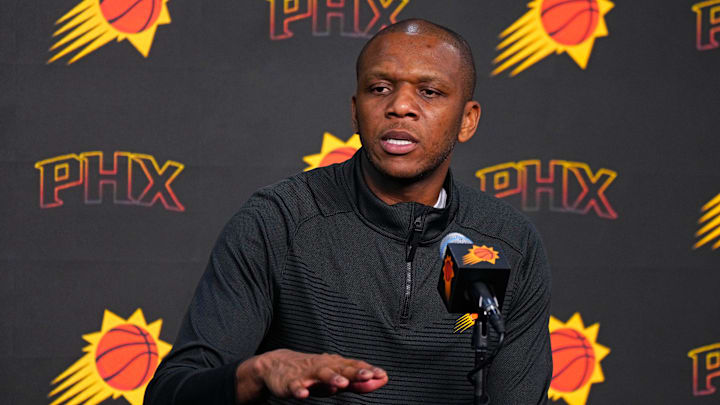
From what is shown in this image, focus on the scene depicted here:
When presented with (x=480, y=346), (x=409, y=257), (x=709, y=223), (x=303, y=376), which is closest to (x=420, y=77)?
(x=409, y=257)

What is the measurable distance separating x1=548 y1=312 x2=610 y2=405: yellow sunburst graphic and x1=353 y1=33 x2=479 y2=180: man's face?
40.9 inches

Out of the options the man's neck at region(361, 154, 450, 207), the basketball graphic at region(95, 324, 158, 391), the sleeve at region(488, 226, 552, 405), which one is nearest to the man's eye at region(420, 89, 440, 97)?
the man's neck at region(361, 154, 450, 207)

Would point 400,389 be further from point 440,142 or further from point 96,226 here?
point 96,226

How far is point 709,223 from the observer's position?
225 centimetres

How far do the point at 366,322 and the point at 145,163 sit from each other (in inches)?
42.2

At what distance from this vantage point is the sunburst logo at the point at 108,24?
81.6 inches

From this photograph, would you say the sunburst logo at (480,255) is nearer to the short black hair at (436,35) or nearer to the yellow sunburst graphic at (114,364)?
the short black hair at (436,35)

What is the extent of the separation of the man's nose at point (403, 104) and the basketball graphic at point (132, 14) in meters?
1.06

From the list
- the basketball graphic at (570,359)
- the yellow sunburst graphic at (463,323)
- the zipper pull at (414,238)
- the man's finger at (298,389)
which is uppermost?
the zipper pull at (414,238)

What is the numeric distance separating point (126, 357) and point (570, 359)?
1213mm

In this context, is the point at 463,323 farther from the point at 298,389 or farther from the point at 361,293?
the point at 298,389

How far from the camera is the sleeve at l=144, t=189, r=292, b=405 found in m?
1.01

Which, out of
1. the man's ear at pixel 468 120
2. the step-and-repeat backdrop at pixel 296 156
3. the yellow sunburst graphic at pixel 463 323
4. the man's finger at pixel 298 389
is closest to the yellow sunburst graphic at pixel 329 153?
the step-and-repeat backdrop at pixel 296 156

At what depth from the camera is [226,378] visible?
0.90 meters
